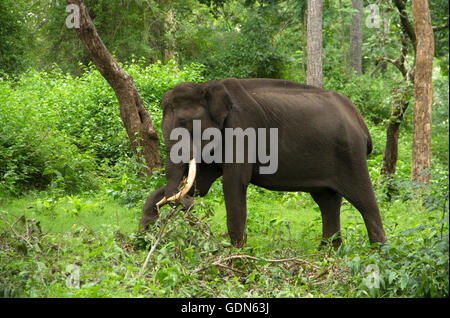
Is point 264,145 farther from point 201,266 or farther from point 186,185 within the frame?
point 201,266

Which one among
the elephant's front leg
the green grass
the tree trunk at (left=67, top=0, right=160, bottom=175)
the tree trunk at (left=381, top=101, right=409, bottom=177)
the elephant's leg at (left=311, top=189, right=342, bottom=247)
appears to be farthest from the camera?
the tree trunk at (left=381, top=101, right=409, bottom=177)

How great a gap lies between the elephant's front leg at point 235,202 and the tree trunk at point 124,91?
292 centimetres

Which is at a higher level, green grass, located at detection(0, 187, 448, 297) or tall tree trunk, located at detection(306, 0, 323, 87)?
tall tree trunk, located at detection(306, 0, 323, 87)

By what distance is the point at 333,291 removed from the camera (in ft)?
18.1

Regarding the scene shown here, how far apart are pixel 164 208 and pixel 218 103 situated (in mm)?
1791

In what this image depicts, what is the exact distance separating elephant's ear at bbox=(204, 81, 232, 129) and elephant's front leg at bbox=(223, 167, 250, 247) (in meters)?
0.59

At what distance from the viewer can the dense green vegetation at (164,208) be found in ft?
17.4

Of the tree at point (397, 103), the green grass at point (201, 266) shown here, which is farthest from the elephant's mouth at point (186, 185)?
the tree at point (397, 103)

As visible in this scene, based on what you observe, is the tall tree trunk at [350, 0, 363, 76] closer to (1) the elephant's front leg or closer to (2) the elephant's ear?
(2) the elephant's ear

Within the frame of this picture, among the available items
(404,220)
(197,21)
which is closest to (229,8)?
(197,21)

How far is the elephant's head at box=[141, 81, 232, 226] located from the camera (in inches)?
265

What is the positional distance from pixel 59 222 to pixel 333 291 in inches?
158

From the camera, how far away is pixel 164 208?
778 cm

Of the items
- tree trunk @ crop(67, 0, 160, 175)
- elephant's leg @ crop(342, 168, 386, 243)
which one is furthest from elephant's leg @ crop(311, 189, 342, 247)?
tree trunk @ crop(67, 0, 160, 175)
